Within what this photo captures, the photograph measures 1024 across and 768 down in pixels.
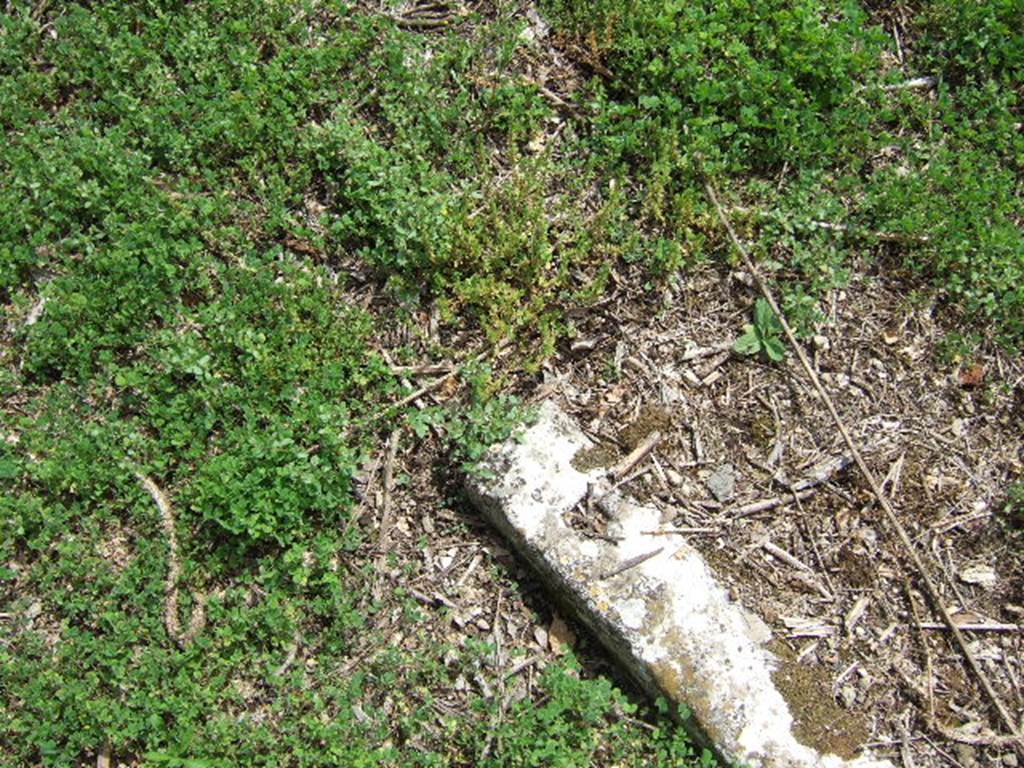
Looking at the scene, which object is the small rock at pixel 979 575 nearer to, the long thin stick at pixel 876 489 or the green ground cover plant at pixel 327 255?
the long thin stick at pixel 876 489

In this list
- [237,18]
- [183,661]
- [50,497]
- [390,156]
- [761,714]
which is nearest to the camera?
[761,714]

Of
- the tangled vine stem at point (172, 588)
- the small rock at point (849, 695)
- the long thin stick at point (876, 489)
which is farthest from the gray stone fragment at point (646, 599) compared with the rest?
the tangled vine stem at point (172, 588)

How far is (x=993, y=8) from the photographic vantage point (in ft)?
17.9

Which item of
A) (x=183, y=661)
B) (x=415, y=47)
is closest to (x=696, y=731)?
(x=183, y=661)

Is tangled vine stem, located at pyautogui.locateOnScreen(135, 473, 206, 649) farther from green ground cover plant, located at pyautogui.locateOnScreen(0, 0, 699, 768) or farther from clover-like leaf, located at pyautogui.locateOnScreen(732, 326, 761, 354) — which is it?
clover-like leaf, located at pyautogui.locateOnScreen(732, 326, 761, 354)

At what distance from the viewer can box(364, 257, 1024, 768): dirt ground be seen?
4438 mm

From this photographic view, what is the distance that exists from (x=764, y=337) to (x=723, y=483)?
2.56ft

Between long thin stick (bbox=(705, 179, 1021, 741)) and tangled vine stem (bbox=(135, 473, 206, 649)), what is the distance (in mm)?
3084

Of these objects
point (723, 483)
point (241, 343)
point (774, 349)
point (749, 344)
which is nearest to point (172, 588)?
point (241, 343)

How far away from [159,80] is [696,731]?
4.32 meters

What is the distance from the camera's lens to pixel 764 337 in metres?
5.00

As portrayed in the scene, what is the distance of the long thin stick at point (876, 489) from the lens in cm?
440

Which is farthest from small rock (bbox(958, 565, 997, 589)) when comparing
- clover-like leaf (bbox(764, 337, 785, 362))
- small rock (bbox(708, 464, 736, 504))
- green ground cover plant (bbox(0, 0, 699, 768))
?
green ground cover plant (bbox(0, 0, 699, 768))

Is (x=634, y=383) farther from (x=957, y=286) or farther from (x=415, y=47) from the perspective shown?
(x=415, y=47)
